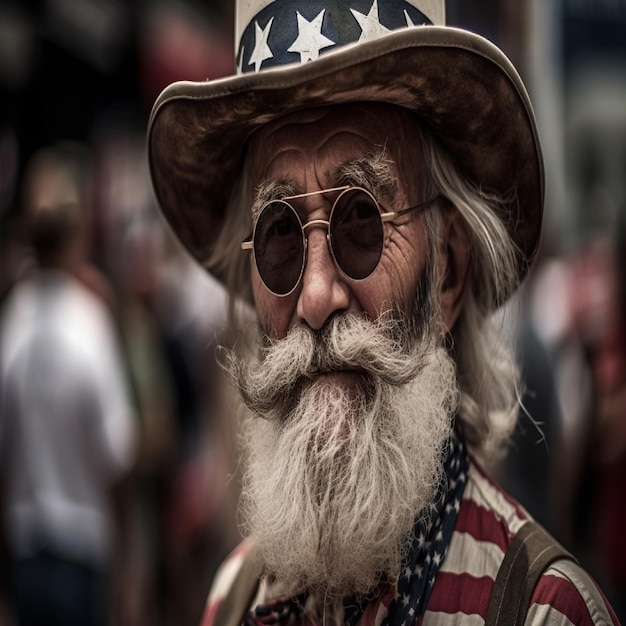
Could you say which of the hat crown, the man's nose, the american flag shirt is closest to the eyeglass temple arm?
the man's nose

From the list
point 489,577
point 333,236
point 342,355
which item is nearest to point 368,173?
point 333,236

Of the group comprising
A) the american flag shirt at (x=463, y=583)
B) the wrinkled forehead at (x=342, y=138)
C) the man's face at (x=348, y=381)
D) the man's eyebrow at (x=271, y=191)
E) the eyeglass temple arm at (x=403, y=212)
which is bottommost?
the american flag shirt at (x=463, y=583)

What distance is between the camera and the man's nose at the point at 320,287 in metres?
2.12

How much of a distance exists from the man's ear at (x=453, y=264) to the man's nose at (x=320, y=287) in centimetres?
28

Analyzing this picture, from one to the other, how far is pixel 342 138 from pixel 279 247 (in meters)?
0.28

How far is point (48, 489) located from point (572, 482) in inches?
109

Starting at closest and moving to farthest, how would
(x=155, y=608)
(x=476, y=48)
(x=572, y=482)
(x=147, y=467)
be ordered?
(x=476, y=48) → (x=572, y=482) → (x=147, y=467) → (x=155, y=608)

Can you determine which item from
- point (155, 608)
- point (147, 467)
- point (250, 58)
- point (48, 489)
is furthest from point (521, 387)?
point (155, 608)

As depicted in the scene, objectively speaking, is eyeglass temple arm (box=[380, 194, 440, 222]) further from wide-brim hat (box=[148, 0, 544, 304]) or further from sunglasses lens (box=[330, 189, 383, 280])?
wide-brim hat (box=[148, 0, 544, 304])

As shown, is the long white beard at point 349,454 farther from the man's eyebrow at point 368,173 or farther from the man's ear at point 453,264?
the man's eyebrow at point 368,173

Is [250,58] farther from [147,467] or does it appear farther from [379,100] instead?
[147,467]

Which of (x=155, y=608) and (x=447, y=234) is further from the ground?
(x=447, y=234)

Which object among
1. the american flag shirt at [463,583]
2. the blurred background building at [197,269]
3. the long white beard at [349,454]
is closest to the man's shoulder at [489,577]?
the american flag shirt at [463,583]

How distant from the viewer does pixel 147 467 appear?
714 centimetres
